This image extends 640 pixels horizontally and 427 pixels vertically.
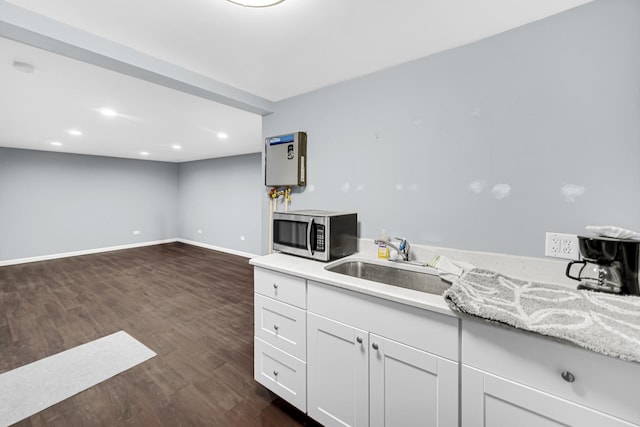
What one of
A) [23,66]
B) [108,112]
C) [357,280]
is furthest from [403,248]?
[108,112]

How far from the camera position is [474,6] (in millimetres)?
1289

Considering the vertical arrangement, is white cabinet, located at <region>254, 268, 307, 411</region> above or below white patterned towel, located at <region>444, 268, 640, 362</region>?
below

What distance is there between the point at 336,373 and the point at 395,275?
681 mm

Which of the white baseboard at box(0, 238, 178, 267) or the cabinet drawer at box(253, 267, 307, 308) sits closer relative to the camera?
the cabinet drawer at box(253, 267, 307, 308)

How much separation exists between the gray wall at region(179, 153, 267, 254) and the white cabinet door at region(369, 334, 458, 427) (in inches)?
180

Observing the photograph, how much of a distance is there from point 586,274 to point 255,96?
8.53 ft

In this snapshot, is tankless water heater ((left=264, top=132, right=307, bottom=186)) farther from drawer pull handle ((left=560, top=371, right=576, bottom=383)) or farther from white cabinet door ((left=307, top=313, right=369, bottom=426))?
drawer pull handle ((left=560, top=371, right=576, bottom=383))

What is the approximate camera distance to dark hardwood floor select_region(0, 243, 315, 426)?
1654 millimetres

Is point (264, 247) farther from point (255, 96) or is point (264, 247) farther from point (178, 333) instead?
point (255, 96)

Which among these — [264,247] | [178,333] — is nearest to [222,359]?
[178,333]

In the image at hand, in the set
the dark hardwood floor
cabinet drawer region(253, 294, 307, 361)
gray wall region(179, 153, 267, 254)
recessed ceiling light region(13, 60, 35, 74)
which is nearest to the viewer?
cabinet drawer region(253, 294, 307, 361)

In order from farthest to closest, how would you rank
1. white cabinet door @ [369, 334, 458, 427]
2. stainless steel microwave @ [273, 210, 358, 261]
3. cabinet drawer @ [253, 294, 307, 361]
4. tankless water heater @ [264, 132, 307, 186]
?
tankless water heater @ [264, 132, 307, 186] < stainless steel microwave @ [273, 210, 358, 261] < cabinet drawer @ [253, 294, 307, 361] < white cabinet door @ [369, 334, 458, 427]

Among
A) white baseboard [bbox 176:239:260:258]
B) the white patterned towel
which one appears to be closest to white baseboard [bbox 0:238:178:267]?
white baseboard [bbox 176:239:260:258]

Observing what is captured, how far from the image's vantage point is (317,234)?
178 cm
